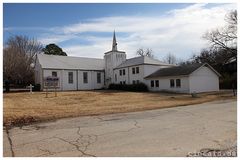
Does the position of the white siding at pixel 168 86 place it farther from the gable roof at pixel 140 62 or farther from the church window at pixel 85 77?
the church window at pixel 85 77

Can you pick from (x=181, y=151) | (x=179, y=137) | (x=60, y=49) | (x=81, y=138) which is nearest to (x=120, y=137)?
(x=81, y=138)

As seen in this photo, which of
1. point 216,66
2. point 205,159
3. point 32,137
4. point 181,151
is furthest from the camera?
point 216,66

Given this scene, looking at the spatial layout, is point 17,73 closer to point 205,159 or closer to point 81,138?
point 81,138

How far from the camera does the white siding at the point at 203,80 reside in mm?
35750

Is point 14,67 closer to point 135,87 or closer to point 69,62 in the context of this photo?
point 69,62

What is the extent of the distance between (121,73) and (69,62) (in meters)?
8.70

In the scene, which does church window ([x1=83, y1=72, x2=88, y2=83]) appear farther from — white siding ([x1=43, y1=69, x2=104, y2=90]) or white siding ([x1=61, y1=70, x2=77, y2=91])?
white siding ([x1=61, y1=70, x2=77, y2=91])

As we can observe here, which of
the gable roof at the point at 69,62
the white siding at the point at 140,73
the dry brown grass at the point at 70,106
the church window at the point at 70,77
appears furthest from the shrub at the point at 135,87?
the dry brown grass at the point at 70,106

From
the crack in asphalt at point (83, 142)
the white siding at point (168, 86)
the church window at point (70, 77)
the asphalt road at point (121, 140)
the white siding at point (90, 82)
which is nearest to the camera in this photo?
the asphalt road at point (121, 140)

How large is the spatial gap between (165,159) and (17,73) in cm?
4000

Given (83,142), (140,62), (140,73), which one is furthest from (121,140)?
(140,62)

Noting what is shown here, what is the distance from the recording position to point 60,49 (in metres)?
67.9

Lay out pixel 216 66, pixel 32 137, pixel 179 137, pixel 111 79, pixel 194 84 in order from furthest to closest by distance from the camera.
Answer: pixel 216 66, pixel 111 79, pixel 194 84, pixel 32 137, pixel 179 137

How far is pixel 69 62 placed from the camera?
43.7 metres
